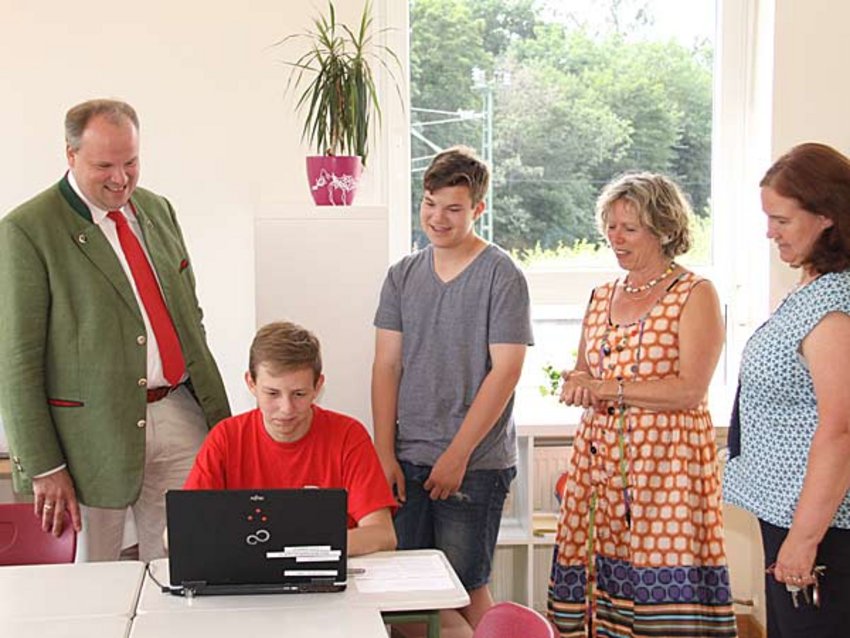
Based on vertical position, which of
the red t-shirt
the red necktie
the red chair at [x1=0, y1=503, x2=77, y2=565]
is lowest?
the red chair at [x1=0, y1=503, x2=77, y2=565]

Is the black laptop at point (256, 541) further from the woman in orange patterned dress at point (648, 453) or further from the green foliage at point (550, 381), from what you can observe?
the green foliage at point (550, 381)

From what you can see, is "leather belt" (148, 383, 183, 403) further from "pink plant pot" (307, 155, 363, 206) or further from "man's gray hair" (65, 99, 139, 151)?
"pink plant pot" (307, 155, 363, 206)

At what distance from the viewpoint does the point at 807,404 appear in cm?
251

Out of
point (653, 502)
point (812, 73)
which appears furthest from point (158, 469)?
point (812, 73)

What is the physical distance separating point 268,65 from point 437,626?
2.23 metres

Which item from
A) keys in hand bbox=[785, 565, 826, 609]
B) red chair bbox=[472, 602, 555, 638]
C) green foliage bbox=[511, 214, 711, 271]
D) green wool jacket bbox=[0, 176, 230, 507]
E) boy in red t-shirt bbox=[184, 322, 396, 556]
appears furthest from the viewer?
green foliage bbox=[511, 214, 711, 271]

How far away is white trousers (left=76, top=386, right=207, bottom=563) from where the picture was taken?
10.0ft

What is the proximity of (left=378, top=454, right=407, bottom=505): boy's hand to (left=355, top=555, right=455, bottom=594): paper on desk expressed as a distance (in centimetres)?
56

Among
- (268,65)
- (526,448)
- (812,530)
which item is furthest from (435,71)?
(812,530)

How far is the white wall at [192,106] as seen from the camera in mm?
3914

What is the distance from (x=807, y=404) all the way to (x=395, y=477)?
1.17 meters

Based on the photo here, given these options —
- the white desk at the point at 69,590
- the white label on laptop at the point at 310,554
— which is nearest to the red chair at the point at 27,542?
the white desk at the point at 69,590

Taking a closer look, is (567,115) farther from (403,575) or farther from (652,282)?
(403,575)

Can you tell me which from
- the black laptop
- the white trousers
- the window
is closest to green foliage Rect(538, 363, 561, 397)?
the window
